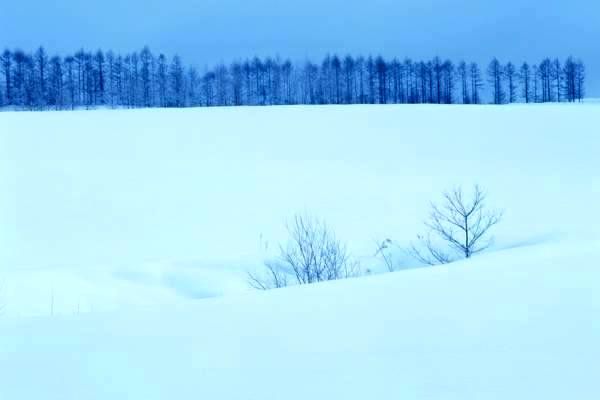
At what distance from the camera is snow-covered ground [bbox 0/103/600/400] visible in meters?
2.93

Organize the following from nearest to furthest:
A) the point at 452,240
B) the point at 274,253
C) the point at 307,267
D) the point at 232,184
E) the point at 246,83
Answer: the point at 307,267, the point at 452,240, the point at 274,253, the point at 232,184, the point at 246,83

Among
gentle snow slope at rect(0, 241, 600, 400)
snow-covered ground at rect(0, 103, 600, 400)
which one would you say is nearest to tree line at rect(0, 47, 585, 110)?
snow-covered ground at rect(0, 103, 600, 400)

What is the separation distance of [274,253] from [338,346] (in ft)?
36.1

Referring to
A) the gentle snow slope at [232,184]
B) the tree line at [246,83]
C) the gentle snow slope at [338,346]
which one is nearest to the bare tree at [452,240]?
the gentle snow slope at [232,184]

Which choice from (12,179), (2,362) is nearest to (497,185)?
(12,179)

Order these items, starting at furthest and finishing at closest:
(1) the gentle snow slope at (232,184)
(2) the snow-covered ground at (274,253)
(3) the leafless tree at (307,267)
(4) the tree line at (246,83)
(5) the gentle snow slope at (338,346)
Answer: (4) the tree line at (246,83) < (1) the gentle snow slope at (232,184) < (3) the leafless tree at (307,267) < (2) the snow-covered ground at (274,253) < (5) the gentle snow slope at (338,346)

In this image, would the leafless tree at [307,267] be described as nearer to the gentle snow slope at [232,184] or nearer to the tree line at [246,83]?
the gentle snow slope at [232,184]

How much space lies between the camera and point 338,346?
3262 millimetres

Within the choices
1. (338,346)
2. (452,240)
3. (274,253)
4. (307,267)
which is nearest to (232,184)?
(274,253)

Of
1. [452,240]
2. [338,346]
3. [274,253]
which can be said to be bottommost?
[274,253]

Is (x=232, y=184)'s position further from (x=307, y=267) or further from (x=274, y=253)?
(x=307, y=267)

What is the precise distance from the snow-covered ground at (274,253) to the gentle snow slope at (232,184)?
92mm

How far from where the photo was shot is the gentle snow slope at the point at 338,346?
2736 millimetres

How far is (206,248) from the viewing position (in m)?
15.0
